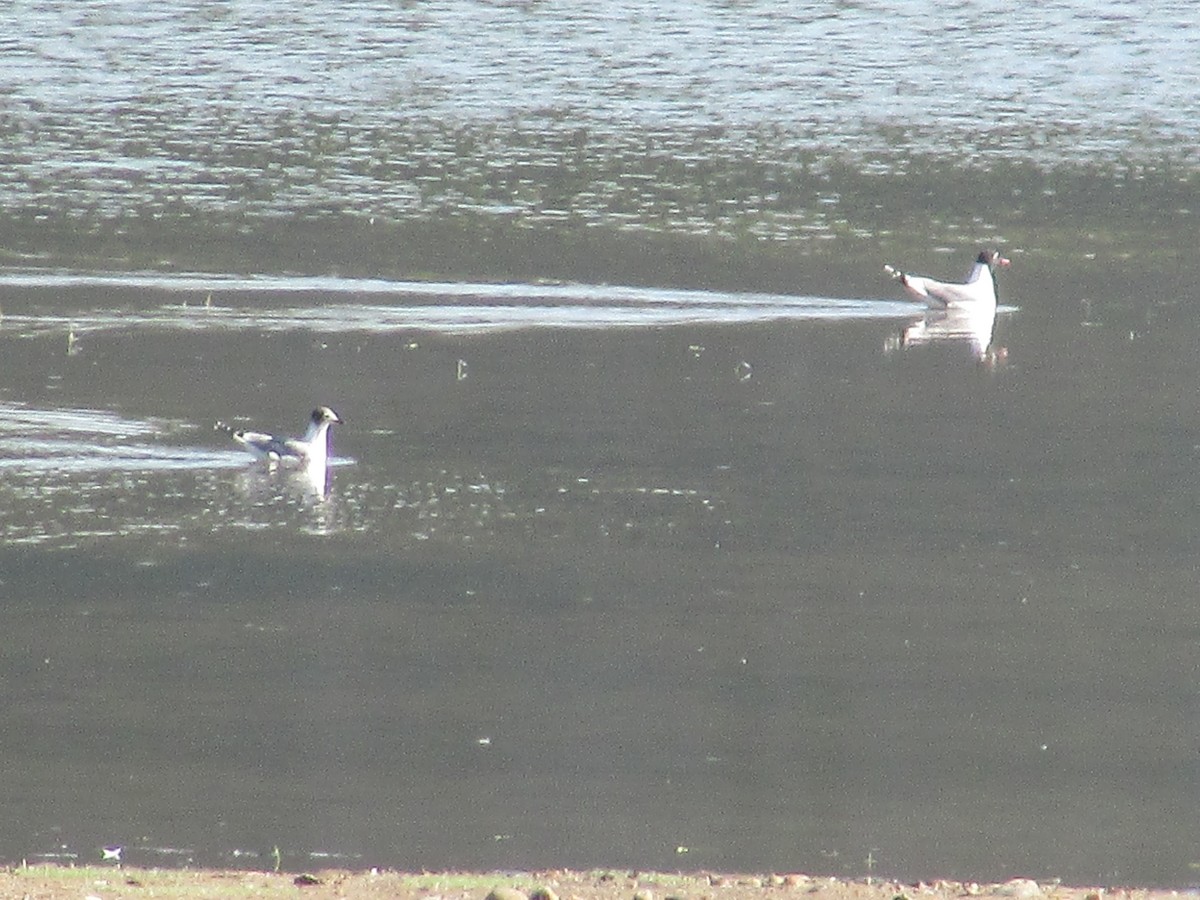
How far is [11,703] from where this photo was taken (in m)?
10.5

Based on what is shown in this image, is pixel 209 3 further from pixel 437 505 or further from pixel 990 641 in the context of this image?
pixel 990 641

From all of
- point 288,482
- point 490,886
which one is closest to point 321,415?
point 288,482

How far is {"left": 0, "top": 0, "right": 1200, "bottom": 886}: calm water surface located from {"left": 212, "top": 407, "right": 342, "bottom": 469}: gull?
0.16 metres

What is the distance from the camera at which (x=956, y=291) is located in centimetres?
2348

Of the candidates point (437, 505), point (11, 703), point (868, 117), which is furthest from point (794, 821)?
point (868, 117)

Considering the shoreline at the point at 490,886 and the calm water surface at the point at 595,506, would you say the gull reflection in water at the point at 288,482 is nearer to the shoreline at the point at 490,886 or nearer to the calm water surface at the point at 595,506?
the calm water surface at the point at 595,506

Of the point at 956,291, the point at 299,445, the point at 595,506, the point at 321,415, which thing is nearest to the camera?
the point at 595,506

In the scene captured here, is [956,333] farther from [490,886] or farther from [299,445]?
[490,886]

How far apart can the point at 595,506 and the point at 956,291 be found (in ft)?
31.9

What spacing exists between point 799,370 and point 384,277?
19.2 feet

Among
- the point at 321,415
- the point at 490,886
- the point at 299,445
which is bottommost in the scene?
the point at 299,445

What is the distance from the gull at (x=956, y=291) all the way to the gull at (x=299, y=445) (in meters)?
8.93

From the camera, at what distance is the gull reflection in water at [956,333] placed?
2133 cm

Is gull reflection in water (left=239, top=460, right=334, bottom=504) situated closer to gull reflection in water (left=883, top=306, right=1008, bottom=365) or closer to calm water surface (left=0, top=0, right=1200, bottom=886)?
calm water surface (left=0, top=0, right=1200, bottom=886)
